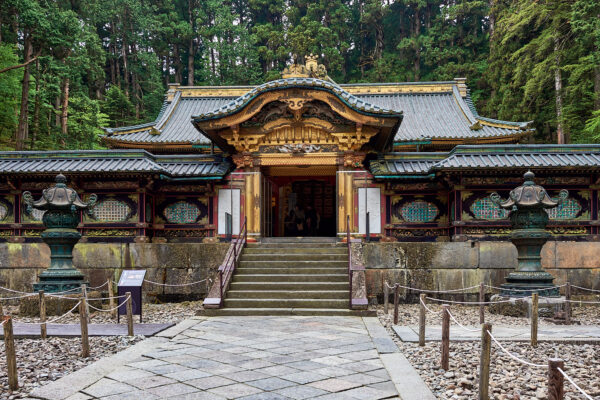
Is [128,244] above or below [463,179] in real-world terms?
below

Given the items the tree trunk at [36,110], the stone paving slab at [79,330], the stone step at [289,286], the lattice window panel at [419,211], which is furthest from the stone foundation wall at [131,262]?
the tree trunk at [36,110]

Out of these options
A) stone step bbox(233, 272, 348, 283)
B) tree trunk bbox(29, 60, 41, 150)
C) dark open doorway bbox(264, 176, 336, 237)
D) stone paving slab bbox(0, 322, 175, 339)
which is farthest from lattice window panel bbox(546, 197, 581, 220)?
tree trunk bbox(29, 60, 41, 150)

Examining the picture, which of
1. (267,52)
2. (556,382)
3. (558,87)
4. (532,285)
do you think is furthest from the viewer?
(267,52)

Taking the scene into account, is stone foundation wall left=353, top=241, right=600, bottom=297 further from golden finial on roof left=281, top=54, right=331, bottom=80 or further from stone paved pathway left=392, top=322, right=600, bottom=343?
golden finial on roof left=281, top=54, right=331, bottom=80

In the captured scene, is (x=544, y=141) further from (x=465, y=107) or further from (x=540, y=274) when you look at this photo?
(x=540, y=274)

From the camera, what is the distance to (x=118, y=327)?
8242mm

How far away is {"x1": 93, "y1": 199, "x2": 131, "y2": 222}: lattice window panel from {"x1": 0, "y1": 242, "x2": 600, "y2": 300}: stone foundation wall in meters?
1.16

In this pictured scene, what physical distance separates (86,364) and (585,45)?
851 inches

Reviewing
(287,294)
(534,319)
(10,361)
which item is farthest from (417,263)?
(10,361)

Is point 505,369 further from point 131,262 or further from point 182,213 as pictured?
point 182,213

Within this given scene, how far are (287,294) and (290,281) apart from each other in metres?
0.62

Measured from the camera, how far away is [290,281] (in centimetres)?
1105

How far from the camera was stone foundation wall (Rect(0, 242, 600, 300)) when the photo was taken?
11.8m

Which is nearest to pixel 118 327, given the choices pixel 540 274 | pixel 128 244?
pixel 128 244
